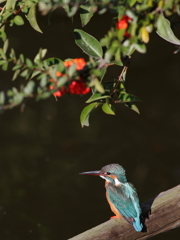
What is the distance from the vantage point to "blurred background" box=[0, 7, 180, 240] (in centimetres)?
436

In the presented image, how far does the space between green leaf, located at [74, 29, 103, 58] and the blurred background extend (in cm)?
256

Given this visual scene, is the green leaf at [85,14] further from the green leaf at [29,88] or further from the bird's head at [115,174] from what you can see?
the bird's head at [115,174]

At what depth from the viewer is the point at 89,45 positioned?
1.71 metres

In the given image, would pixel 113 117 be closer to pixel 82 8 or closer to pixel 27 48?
pixel 27 48

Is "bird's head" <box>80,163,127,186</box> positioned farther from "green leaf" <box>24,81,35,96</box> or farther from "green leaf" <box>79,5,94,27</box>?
"green leaf" <box>24,81,35,96</box>

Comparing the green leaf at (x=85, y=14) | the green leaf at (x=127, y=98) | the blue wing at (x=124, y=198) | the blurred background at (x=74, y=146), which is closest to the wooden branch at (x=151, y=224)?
the blue wing at (x=124, y=198)

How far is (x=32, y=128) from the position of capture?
186 inches

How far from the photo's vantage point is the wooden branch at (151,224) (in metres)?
1.73

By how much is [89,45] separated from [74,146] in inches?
118

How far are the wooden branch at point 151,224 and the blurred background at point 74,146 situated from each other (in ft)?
8.30

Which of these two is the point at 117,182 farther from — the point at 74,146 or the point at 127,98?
the point at 74,146

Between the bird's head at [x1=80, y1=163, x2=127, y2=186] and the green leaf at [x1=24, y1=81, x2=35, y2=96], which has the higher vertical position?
the green leaf at [x1=24, y1=81, x2=35, y2=96]

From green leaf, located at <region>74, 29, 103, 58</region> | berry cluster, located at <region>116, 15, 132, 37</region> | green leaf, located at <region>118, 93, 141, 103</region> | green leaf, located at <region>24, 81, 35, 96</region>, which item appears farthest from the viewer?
green leaf, located at <region>74, 29, 103, 58</region>

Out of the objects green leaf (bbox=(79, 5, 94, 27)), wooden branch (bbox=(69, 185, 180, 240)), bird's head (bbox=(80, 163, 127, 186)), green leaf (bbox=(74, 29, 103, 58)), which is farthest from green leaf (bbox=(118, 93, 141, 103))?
bird's head (bbox=(80, 163, 127, 186))
